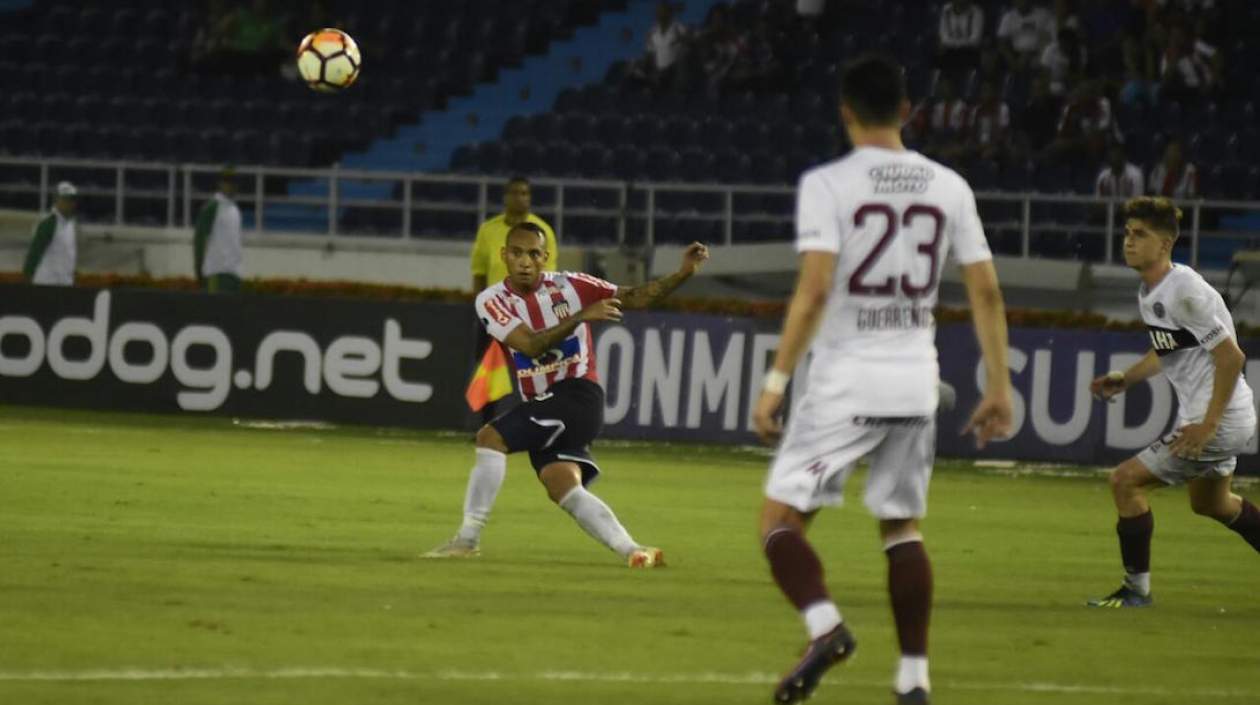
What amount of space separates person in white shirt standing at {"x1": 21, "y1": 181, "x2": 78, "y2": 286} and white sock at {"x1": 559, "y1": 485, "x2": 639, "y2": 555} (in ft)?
46.9

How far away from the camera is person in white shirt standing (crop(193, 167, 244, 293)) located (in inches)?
990

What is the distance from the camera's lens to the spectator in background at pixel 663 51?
28.2 m

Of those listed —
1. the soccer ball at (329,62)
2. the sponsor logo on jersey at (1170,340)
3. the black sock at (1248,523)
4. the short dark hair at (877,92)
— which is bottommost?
the black sock at (1248,523)

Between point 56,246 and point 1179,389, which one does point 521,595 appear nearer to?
point 1179,389

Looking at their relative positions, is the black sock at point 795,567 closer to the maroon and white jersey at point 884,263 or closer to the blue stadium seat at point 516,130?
the maroon and white jersey at point 884,263

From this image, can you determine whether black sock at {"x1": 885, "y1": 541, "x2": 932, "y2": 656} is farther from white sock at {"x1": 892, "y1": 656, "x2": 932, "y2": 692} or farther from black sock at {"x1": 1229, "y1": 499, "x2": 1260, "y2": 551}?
black sock at {"x1": 1229, "y1": 499, "x2": 1260, "y2": 551}

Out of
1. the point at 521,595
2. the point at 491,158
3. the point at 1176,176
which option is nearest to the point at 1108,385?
the point at 521,595

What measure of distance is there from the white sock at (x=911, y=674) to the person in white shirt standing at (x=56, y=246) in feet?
60.8

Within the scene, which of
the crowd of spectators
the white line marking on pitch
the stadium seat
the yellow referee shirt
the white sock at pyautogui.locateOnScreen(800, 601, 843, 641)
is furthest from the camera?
the stadium seat

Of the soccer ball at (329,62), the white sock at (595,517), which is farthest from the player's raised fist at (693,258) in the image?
the soccer ball at (329,62)

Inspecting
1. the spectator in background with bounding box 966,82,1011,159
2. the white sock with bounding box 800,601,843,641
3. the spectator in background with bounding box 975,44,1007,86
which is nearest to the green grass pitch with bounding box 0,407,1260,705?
the white sock with bounding box 800,601,843,641

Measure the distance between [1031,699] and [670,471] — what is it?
33.5ft

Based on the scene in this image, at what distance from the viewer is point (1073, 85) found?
25250mm

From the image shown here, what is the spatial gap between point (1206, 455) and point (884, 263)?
3978 mm
